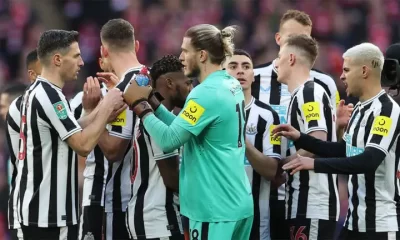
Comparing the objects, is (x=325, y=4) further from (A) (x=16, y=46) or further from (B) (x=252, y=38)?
(A) (x=16, y=46)

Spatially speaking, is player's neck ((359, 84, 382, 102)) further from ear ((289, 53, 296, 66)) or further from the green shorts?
the green shorts

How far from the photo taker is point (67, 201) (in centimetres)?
645

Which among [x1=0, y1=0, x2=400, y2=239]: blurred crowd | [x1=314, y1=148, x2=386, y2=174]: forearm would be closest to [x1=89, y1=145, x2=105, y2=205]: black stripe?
[x1=314, y1=148, x2=386, y2=174]: forearm

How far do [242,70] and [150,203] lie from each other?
1508mm

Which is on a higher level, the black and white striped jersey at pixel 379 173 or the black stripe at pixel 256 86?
the black stripe at pixel 256 86

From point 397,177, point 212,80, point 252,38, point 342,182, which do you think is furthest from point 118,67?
point 252,38

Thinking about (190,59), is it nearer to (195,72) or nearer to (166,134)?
(195,72)

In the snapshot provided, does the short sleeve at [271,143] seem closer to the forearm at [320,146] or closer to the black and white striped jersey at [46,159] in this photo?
the forearm at [320,146]

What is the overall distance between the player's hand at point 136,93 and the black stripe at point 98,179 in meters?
1.60

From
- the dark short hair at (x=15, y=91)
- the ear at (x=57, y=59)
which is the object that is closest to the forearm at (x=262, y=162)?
the ear at (x=57, y=59)

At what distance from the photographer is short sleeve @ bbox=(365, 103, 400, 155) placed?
20.4 feet

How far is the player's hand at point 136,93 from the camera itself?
19.8 ft

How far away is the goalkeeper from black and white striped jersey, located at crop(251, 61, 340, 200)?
1813mm

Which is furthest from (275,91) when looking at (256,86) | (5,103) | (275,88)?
(5,103)
